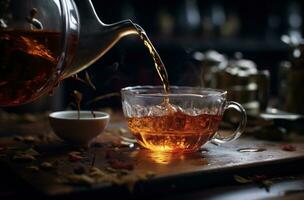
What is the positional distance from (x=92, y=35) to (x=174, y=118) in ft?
0.85

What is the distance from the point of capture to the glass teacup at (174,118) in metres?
1.07

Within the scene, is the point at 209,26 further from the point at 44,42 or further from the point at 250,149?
the point at 44,42

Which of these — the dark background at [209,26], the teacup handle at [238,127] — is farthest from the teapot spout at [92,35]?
the dark background at [209,26]

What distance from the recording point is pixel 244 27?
11.7 ft

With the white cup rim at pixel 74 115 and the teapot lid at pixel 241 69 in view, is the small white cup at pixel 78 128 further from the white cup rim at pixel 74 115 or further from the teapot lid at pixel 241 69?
the teapot lid at pixel 241 69

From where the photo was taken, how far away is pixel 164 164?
993 millimetres

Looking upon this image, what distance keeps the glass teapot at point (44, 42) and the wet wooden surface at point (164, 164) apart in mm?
151

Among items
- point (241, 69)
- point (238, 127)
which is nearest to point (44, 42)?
point (238, 127)

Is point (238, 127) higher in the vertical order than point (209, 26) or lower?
lower

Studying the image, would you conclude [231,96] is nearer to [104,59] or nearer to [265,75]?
[265,75]

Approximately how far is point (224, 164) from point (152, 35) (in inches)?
76.9

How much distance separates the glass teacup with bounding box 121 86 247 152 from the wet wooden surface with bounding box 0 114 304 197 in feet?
0.09

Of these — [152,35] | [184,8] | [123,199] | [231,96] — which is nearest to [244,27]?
[184,8]

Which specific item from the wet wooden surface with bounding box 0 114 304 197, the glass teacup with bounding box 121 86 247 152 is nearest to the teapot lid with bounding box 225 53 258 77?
the wet wooden surface with bounding box 0 114 304 197
